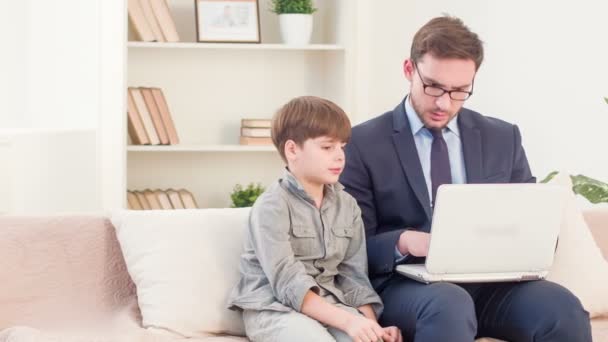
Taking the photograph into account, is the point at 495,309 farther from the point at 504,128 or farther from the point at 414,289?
the point at 504,128

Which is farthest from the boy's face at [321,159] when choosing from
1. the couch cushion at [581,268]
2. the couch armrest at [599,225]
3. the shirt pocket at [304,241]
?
the couch armrest at [599,225]

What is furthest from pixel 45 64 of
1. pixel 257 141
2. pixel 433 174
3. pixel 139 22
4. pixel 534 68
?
pixel 433 174

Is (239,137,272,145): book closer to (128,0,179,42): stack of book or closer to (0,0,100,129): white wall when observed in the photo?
(128,0,179,42): stack of book

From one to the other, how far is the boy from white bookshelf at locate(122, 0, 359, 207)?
7.56ft

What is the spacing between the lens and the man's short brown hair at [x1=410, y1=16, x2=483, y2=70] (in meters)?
2.42

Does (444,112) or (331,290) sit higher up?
(444,112)

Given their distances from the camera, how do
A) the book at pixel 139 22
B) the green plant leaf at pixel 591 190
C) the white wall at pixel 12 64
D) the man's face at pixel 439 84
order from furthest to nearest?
1. the white wall at pixel 12 64
2. the book at pixel 139 22
3. the green plant leaf at pixel 591 190
4. the man's face at pixel 439 84

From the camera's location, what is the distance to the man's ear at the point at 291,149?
7.57 feet

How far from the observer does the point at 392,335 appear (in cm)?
218

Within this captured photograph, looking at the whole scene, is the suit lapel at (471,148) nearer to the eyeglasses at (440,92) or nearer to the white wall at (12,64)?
the eyeglasses at (440,92)

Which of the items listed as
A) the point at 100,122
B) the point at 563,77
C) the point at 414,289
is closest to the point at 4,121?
the point at 100,122

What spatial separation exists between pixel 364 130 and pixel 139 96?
2.05 meters

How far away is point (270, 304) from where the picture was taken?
7.21 ft

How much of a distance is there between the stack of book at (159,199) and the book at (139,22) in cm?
61
